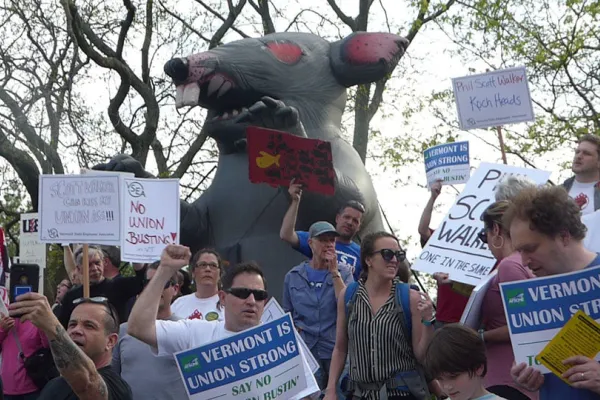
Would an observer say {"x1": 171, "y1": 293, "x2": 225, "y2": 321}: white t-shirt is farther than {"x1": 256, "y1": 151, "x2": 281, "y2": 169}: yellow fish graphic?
No

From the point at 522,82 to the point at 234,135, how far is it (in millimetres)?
2510

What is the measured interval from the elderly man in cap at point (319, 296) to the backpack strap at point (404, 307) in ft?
2.93

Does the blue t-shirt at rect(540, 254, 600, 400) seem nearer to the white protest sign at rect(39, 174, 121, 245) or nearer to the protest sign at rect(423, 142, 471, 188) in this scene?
the white protest sign at rect(39, 174, 121, 245)

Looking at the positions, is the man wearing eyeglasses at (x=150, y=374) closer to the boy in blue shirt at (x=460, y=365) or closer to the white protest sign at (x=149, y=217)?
the boy in blue shirt at (x=460, y=365)

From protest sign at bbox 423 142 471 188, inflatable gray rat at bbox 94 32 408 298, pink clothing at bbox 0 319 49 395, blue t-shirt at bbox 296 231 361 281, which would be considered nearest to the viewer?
pink clothing at bbox 0 319 49 395

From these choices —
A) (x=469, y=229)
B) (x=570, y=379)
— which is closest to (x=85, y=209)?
(x=469, y=229)

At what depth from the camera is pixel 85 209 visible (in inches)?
256

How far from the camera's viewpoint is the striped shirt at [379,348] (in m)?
5.02

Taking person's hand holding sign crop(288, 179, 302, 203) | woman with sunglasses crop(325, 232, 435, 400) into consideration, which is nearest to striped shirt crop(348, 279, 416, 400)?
woman with sunglasses crop(325, 232, 435, 400)

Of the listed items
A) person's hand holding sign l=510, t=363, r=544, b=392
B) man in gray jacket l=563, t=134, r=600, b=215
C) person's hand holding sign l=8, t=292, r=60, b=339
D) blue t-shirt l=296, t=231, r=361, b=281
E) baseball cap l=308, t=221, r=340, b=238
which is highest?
man in gray jacket l=563, t=134, r=600, b=215

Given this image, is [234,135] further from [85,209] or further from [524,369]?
[524,369]

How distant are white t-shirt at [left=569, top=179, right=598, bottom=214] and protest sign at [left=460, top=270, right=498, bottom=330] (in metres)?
1.43

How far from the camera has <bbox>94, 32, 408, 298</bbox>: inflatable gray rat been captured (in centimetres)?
880

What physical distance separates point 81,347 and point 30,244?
6731 millimetres
